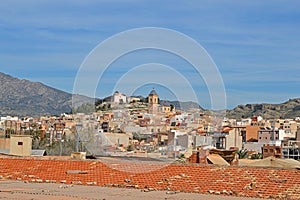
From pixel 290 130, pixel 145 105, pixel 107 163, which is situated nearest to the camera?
pixel 107 163

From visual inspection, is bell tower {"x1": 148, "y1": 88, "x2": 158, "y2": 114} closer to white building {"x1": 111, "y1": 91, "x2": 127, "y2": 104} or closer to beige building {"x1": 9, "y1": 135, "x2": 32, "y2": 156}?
white building {"x1": 111, "y1": 91, "x2": 127, "y2": 104}

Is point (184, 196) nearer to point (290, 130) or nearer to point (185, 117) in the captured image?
point (185, 117)

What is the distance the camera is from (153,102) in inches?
1142

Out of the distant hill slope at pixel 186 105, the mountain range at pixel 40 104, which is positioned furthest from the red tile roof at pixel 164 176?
the mountain range at pixel 40 104

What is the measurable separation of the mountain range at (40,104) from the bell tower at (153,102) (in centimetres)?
4570

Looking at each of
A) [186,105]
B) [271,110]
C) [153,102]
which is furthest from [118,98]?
[271,110]

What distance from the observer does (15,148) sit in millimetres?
30734

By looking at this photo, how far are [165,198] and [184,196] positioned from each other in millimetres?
799

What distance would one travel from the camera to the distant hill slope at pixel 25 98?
95.4 metres

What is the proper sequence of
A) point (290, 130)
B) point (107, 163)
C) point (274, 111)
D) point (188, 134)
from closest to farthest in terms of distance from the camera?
point (107, 163), point (188, 134), point (290, 130), point (274, 111)

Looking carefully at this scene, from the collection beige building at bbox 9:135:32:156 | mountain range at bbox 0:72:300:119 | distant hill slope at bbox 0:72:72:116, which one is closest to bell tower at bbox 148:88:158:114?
beige building at bbox 9:135:32:156

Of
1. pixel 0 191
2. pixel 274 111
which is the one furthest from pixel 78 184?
pixel 274 111

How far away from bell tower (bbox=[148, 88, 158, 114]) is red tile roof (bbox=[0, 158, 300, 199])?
4443 millimetres

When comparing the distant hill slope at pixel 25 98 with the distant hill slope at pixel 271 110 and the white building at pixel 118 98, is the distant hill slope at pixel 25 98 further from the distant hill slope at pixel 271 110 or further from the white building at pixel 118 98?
the white building at pixel 118 98
